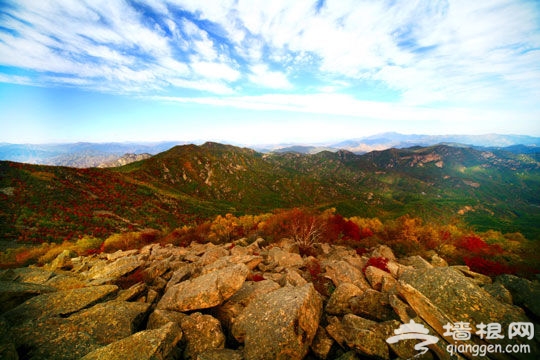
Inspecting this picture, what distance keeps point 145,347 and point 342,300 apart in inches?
348

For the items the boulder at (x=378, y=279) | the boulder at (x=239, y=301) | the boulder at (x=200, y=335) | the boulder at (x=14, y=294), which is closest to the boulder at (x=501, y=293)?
the boulder at (x=378, y=279)

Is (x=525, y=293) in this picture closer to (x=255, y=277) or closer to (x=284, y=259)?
(x=255, y=277)

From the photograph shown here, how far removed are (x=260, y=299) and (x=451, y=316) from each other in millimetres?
8128

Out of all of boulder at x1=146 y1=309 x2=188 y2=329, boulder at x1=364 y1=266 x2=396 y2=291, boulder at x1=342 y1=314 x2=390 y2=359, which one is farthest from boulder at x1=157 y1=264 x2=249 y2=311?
boulder at x1=364 y1=266 x2=396 y2=291

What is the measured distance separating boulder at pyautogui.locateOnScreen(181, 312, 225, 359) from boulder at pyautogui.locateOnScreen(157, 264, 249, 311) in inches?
36.2

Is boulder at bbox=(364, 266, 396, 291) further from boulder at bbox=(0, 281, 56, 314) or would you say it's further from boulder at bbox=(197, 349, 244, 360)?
boulder at bbox=(0, 281, 56, 314)

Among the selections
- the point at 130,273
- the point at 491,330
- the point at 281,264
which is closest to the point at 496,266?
the point at 491,330

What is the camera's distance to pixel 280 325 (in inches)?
332

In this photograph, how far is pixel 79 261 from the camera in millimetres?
26625

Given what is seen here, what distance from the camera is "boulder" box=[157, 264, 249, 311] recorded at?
10.7 metres

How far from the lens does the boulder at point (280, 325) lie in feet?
25.8

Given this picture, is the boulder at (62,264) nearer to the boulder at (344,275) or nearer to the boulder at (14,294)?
the boulder at (14,294)

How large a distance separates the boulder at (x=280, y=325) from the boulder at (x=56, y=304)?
818 centimetres

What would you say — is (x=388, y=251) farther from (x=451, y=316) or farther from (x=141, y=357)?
(x=141, y=357)
